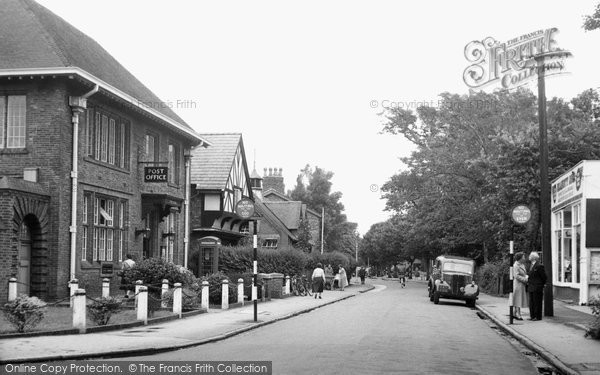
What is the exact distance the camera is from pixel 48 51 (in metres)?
24.5

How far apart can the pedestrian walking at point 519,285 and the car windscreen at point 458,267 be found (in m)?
11.8

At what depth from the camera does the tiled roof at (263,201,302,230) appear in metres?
72.3

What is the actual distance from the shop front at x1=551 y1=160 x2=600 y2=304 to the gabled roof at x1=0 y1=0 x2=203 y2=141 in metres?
15.3

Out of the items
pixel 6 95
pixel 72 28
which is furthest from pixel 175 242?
pixel 6 95

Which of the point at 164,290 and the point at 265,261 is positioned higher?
the point at 164,290

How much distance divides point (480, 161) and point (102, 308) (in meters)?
25.4

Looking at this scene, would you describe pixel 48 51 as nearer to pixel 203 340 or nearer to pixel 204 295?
pixel 204 295

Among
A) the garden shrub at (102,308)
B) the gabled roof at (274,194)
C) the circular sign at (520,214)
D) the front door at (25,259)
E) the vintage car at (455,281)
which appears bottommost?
the vintage car at (455,281)

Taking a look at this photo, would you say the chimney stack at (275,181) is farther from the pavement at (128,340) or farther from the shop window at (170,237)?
the pavement at (128,340)

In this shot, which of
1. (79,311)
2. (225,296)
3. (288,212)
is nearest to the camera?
(79,311)

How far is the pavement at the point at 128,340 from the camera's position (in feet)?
42.5

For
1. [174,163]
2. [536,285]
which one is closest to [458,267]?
[174,163]

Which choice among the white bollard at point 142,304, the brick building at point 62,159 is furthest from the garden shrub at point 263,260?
the white bollard at point 142,304

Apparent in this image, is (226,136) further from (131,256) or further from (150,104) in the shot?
(131,256)
